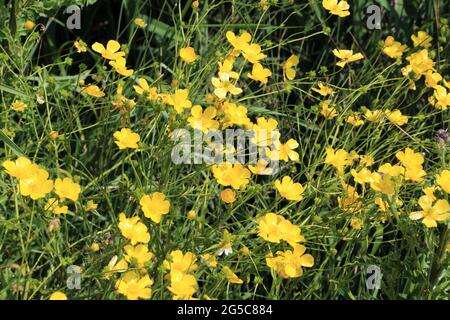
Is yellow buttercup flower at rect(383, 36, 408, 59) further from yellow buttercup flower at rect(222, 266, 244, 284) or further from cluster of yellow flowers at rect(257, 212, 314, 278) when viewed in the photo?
yellow buttercup flower at rect(222, 266, 244, 284)

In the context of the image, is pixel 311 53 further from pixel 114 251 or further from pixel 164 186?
pixel 114 251

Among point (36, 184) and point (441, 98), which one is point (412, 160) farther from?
point (36, 184)

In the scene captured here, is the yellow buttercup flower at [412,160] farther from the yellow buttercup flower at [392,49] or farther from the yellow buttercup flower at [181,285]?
the yellow buttercup flower at [181,285]

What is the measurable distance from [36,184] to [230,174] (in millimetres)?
353

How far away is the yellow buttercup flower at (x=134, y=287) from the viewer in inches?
53.6

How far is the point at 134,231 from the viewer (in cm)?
145

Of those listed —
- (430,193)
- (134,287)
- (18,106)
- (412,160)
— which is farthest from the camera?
(18,106)

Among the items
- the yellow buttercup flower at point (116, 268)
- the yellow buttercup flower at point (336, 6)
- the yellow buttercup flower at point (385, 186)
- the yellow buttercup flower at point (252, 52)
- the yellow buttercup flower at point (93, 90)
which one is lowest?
the yellow buttercup flower at point (116, 268)

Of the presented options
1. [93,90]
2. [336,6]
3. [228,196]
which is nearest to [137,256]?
[228,196]

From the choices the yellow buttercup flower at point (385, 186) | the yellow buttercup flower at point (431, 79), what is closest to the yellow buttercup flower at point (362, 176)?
the yellow buttercup flower at point (385, 186)

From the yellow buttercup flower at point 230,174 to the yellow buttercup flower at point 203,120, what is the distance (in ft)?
0.26

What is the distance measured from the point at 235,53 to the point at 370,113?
13.3 inches
